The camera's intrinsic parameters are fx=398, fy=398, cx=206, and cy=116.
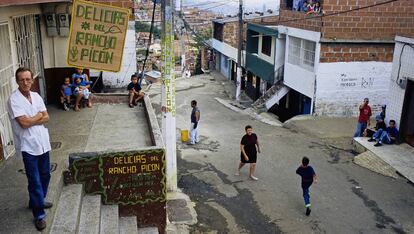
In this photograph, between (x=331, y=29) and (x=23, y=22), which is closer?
(x=23, y=22)

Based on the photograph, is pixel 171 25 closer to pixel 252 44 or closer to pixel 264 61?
pixel 264 61

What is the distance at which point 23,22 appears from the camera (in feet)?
30.6

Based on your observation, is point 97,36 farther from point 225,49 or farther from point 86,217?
point 225,49

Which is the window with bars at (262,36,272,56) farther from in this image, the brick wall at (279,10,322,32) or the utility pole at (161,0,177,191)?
the utility pole at (161,0,177,191)

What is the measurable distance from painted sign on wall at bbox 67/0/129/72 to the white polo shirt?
7.60 ft

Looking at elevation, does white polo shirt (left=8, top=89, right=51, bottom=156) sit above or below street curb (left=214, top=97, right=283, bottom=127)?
above

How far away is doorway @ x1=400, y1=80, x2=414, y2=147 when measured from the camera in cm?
1230

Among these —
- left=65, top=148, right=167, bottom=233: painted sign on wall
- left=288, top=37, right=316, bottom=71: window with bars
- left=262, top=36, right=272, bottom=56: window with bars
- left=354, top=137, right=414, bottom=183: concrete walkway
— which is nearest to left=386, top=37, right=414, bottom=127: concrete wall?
left=354, top=137, right=414, bottom=183: concrete walkway

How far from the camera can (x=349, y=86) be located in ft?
58.0

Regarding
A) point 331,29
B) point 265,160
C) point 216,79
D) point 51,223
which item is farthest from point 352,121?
point 216,79

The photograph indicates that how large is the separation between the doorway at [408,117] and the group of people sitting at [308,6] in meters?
6.24

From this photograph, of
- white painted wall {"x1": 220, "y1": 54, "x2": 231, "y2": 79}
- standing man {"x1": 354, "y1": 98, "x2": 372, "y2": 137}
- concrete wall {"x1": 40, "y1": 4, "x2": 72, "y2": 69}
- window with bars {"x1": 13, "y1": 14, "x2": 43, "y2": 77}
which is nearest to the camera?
window with bars {"x1": 13, "y1": 14, "x2": 43, "y2": 77}

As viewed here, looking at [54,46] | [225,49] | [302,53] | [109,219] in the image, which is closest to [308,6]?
[302,53]

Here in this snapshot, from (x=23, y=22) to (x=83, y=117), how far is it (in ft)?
8.57
